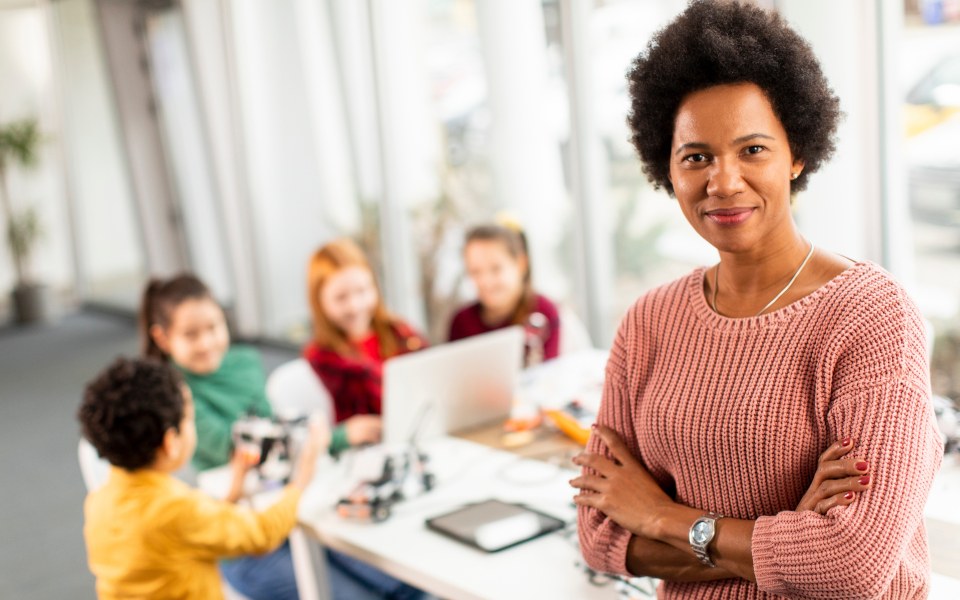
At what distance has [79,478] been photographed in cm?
496

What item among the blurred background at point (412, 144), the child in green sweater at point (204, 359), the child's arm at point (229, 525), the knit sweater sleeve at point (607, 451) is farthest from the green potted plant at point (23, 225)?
the knit sweater sleeve at point (607, 451)

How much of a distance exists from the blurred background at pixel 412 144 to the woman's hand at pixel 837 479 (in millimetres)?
1624

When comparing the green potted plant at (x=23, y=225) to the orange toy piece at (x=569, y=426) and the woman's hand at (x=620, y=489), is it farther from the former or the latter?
the woman's hand at (x=620, y=489)

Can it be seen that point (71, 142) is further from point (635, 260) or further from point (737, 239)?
point (737, 239)

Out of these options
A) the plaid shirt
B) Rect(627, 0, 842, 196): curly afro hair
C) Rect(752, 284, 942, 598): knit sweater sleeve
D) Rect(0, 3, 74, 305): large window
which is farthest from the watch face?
Rect(0, 3, 74, 305): large window

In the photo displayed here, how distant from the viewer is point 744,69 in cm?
134

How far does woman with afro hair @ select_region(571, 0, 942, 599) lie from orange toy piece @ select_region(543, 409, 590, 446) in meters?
0.98

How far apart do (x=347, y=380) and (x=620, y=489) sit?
1617 millimetres

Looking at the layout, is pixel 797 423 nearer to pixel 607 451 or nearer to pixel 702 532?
pixel 702 532

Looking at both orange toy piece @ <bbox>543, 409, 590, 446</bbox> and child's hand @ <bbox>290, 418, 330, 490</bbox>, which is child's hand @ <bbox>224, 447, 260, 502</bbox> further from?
orange toy piece @ <bbox>543, 409, 590, 446</bbox>

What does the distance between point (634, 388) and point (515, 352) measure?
1222mm

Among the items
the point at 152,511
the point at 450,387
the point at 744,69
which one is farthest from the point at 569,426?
the point at 744,69

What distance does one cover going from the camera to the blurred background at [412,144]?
3.56 meters

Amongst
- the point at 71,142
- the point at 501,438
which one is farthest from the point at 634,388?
the point at 71,142
